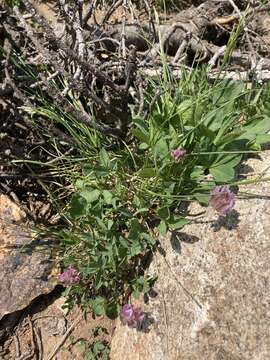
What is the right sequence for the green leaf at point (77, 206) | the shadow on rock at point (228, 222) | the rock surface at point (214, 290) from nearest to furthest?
the rock surface at point (214, 290) < the shadow on rock at point (228, 222) < the green leaf at point (77, 206)

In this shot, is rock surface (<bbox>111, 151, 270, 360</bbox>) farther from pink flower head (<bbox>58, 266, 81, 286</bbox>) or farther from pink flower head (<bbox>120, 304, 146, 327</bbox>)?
pink flower head (<bbox>58, 266, 81, 286</bbox>)

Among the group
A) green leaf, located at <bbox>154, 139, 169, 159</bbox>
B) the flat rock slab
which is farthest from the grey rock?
Result: green leaf, located at <bbox>154, 139, 169, 159</bbox>

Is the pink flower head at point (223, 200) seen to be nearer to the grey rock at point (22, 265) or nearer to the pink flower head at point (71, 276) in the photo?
the pink flower head at point (71, 276)

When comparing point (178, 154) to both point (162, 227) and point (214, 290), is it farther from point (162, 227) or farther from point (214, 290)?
point (214, 290)

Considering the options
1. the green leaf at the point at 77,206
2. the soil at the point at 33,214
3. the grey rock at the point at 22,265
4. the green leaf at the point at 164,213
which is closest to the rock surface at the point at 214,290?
the green leaf at the point at 164,213

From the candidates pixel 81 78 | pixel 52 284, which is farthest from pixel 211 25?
pixel 52 284

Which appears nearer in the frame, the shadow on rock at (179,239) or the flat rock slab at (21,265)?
the shadow on rock at (179,239)
